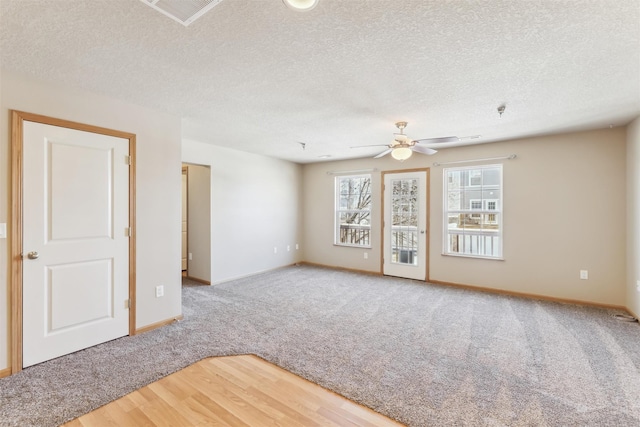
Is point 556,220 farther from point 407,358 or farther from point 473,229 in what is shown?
point 407,358

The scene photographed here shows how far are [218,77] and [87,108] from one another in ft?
4.57

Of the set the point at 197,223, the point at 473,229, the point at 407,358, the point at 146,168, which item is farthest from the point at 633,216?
the point at 197,223

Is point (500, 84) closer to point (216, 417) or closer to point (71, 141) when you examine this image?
point (216, 417)

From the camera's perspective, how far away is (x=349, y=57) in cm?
209

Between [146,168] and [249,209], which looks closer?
[146,168]

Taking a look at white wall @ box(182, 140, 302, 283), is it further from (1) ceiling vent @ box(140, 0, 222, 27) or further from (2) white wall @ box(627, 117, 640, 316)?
(2) white wall @ box(627, 117, 640, 316)

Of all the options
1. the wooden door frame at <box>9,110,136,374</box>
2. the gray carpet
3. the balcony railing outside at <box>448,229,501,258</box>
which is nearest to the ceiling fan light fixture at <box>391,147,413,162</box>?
the gray carpet

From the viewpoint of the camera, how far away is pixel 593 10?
157 centimetres

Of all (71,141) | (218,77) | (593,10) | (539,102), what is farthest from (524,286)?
(71,141)

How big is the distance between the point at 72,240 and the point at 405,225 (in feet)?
16.1

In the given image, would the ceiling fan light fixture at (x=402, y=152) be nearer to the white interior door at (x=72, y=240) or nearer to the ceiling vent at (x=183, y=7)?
the ceiling vent at (x=183, y=7)

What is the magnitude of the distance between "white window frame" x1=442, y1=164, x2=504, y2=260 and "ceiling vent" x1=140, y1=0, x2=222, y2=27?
179 inches

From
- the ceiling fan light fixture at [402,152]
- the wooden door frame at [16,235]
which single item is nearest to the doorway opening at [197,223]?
the wooden door frame at [16,235]

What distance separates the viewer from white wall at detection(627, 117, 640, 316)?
11.1 ft
